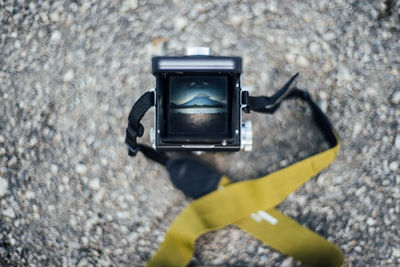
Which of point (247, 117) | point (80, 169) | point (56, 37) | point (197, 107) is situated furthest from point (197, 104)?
point (56, 37)

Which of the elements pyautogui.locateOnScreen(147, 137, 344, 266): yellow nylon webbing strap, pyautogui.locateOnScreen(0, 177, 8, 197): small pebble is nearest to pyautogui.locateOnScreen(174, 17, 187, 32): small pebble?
pyautogui.locateOnScreen(147, 137, 344, 266): yellow nylon webbing strap

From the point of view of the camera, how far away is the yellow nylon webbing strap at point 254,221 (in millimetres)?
1930

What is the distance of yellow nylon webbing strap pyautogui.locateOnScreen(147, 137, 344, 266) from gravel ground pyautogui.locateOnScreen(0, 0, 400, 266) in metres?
0.05

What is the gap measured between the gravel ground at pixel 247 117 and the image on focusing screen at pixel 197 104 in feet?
1.55

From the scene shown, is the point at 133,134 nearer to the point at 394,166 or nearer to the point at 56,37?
the point at 56,37

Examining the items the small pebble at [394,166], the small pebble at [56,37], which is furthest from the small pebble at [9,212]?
the small pebble at [394,166]

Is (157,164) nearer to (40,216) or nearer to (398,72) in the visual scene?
(40,216)

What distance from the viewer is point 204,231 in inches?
75.6

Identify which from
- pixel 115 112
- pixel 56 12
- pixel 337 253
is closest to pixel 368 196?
pixel 337 253

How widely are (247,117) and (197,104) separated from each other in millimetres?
514

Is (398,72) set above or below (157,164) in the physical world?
above

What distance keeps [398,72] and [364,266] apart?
92cm

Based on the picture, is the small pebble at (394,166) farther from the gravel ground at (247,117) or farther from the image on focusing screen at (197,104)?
the image on focusing screen at (197,104)

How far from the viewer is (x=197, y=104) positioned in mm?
1517
